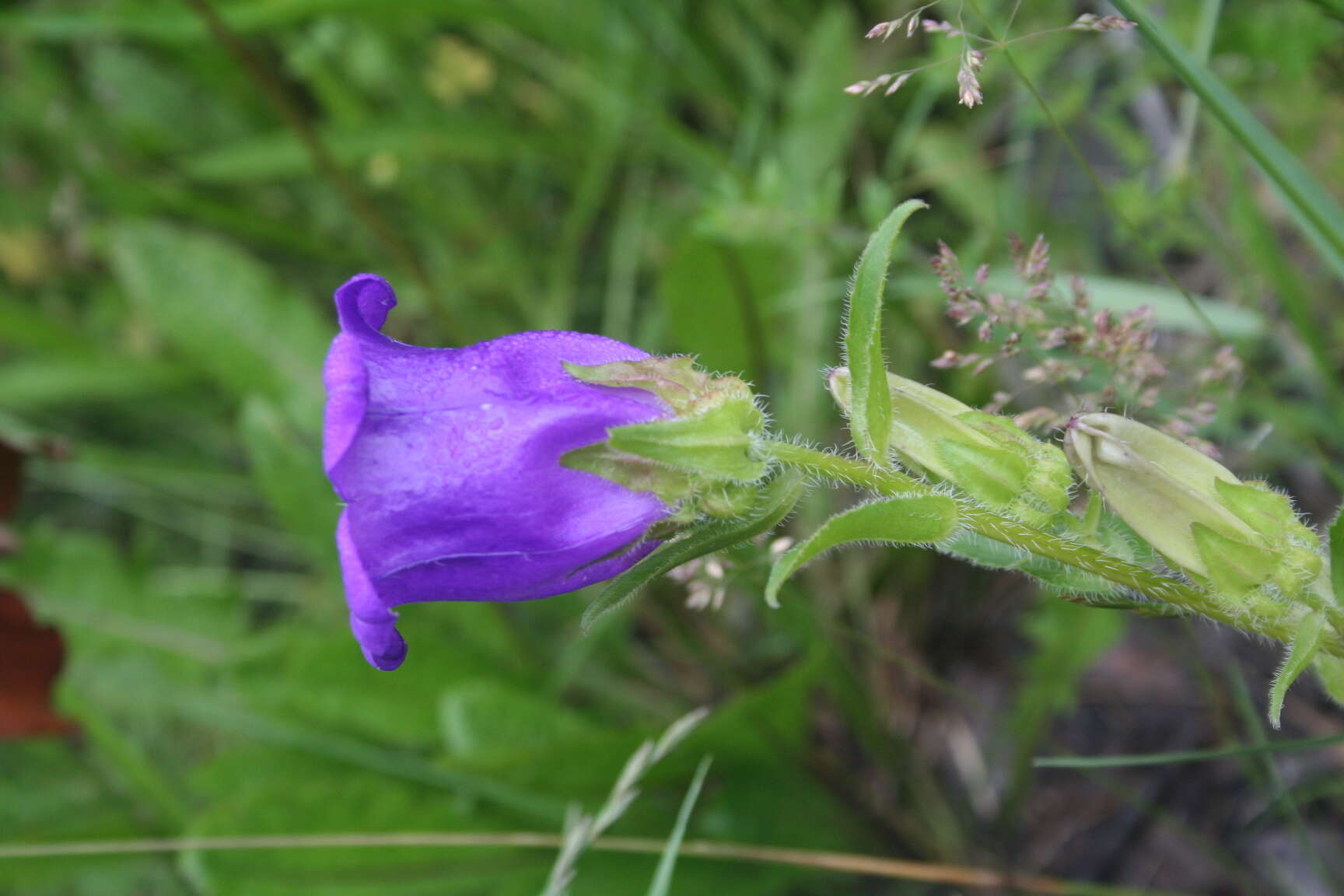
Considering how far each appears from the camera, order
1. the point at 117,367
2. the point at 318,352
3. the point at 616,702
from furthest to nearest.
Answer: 1. the point at 117,367
2. the point at 318,352
3. the point at 616,702

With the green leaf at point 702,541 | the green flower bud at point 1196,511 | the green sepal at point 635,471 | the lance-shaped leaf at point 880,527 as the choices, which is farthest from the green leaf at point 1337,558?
the green sepal at point 635,471

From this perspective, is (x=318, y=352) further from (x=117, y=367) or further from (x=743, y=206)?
(x=743, y=206)

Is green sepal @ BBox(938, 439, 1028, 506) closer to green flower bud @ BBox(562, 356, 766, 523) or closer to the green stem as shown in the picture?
the green stem

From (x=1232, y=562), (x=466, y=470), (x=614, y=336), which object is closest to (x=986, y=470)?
(x=1232, y=562)

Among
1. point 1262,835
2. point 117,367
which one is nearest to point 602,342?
point 1262,835

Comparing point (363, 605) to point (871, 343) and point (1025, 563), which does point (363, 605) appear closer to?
point (871, 343)

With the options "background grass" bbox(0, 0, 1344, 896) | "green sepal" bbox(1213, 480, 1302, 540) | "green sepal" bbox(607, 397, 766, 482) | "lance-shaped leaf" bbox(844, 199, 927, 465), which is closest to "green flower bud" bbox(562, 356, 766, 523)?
"green sepal" bbox(607, 397, 766, 482)
